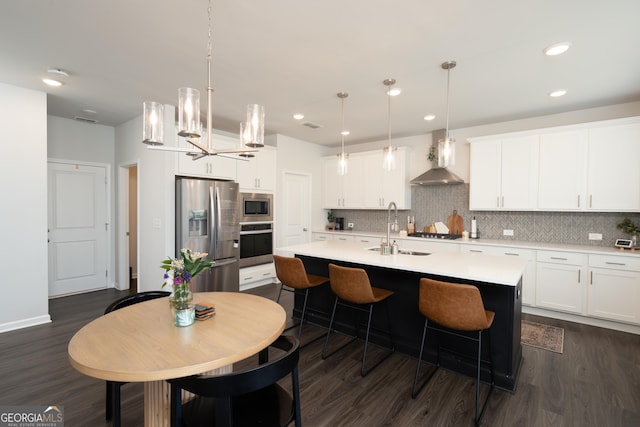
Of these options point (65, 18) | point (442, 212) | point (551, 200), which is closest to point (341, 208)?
point (442, 212)

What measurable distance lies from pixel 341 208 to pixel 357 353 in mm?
3559

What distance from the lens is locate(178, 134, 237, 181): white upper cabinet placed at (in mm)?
3994

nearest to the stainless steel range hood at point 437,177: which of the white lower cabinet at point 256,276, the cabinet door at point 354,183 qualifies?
the cabinet door at point 354,183

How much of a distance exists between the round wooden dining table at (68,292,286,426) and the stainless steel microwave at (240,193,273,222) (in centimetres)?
293

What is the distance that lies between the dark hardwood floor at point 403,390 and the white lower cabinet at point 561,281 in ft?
1.92

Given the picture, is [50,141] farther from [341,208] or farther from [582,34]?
[582,34]

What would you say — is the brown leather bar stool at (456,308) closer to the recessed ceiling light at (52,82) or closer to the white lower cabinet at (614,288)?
the white lower cabinet at (614,288)

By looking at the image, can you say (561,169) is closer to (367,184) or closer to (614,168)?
(614,168)

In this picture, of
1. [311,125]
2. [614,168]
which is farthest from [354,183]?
[614,168]

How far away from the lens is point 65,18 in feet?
6.82

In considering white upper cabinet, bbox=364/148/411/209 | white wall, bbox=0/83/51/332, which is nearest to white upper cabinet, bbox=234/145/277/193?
white upper cabinet, bbox=364/148/411/209

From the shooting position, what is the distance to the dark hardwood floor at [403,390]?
1.99 metres

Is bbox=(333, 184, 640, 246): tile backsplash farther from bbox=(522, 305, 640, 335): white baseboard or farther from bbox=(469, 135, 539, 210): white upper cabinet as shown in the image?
bbox=(522, 305, 640, 335): white baseboard

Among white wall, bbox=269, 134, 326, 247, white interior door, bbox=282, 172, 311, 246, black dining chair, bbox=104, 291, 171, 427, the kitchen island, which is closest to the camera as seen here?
black dining chair, bbox=104, 291, 171, 427
